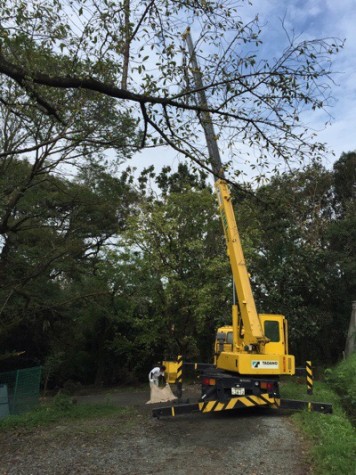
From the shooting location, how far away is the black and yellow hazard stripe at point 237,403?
10.9m

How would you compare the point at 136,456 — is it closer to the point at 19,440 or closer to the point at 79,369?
the point at 19,440

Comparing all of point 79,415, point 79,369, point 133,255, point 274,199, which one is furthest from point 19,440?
point 79,369

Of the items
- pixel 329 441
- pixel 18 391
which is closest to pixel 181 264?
pixel 18 391

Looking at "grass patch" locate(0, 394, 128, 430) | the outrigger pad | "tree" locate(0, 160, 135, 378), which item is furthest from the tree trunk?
"grass patch" locate(0, 394, 128, 430)

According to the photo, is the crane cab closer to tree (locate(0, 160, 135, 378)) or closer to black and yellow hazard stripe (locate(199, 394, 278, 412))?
black and yellow hazard stripe (locate(199, 394, 278, 412))

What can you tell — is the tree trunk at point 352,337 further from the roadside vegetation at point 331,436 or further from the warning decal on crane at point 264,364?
the warning decal on crane at point 264,364

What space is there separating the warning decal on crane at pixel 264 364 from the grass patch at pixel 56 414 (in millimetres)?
4471

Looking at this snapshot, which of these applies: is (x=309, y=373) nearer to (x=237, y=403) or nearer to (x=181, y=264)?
(x=237, y=403)

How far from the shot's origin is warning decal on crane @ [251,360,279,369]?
1111 cm

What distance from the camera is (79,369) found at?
25875mm

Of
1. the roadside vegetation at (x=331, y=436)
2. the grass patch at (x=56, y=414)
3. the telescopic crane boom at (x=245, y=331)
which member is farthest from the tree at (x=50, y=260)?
A: the roadside vegetation at (x=331, y=436)

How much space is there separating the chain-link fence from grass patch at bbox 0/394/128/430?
0.54m

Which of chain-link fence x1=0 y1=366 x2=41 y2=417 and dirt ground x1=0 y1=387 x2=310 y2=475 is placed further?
chain-link fence x1=0 y1=366 x2=41 y2=417

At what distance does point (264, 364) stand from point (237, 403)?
3.69 feet
